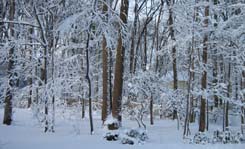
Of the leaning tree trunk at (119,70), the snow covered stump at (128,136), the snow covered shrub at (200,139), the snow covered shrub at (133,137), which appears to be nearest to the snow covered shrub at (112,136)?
the snow covered stump at (128,136)

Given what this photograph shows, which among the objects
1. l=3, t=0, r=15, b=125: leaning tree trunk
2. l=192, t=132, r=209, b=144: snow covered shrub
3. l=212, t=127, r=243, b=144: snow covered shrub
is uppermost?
l=3, t=0, r=15, b=125: leaning tree trunk

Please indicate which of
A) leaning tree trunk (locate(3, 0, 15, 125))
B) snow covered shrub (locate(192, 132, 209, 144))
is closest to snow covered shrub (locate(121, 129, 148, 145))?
snow covered shrub (locate(192, 132, 209, 144))

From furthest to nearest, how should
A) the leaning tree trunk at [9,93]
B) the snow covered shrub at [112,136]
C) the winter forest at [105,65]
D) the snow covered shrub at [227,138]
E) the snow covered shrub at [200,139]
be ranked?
the leaning tree trunk at [9,93], the snow covered shrub at [227,138], the snow covered shrub at [200,139], the winter forest at [105,65], the snow covered shrub at [112,136]

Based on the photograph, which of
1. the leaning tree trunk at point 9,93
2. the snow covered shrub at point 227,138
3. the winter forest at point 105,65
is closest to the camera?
the winter forest at point 105,65

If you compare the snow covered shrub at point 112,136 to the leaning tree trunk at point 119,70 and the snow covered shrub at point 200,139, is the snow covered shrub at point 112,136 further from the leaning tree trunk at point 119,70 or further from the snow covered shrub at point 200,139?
the snow covered shrub at point 200,139

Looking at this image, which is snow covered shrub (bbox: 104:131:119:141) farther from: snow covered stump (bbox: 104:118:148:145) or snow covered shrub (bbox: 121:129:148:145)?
snow covered shrub (bbox: 121:129:148:145)

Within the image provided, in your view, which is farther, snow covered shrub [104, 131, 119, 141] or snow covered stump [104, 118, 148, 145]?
snow covered shrub [104, 131, 119, 141]

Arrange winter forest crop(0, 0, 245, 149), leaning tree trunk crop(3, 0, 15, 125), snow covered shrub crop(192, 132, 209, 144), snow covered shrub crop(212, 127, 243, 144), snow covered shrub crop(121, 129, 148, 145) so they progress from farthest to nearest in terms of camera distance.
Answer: leaning tree trunk crop(3, 0, 15, 125) < snow covered shrub crop(212, 127, 243, 144) < snow covered shrub crop(192, 132, 209, 144) < winter forest crop(0, 0, 245, 149) < snow covered shrub crop(121, 129, 148, 145)

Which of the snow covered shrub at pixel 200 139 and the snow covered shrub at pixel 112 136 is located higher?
the snow covered shrub at pixel 112 136

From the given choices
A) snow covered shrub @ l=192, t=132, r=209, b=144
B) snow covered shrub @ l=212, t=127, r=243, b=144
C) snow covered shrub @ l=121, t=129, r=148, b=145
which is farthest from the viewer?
snow covered shrub @ l=212, t=127, r=243, b=144

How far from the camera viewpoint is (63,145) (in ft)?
29.4

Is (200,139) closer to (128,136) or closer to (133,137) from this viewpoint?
(133,137)

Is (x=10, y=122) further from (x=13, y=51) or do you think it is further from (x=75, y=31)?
(x=75, y=31)

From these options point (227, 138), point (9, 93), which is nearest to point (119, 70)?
point (227, 138)
